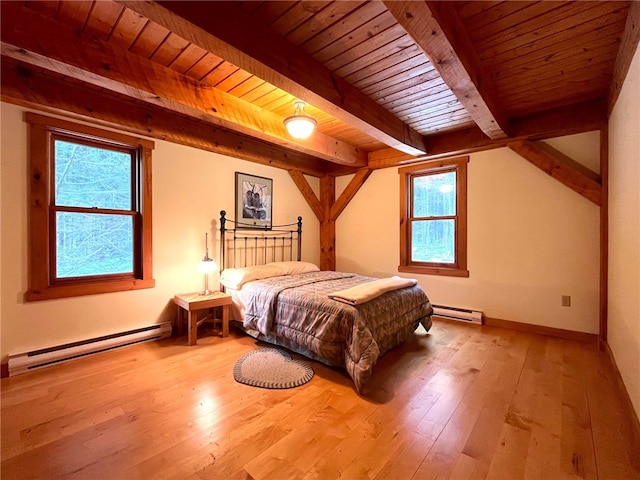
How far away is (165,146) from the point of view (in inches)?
123

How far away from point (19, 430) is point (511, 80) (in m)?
4.22

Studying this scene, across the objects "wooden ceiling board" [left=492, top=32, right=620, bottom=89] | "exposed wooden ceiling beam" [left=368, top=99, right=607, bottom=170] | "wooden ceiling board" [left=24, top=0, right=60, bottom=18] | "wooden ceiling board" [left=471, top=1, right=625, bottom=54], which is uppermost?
"wooden ceiling board" [left=24, top=0, right=60, bottom=18]

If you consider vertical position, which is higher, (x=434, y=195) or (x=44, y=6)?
(x=44, y=6)

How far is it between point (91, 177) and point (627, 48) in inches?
168

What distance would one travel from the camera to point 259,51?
1.71 metres

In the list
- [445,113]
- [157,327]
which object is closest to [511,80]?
[445,113]

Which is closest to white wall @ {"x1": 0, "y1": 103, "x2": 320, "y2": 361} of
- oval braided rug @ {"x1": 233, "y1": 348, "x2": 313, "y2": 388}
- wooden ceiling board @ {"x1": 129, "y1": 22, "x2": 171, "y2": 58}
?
wooden ceiling board @ {"x1": 129, "y1": 22, "x2": 171, "y2": 58}

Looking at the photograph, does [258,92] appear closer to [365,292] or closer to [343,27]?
[343,27]

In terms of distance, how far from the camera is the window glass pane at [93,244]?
101 inches

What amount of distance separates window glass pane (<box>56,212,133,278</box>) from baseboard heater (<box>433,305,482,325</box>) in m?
3.76

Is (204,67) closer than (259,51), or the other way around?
(259,51)

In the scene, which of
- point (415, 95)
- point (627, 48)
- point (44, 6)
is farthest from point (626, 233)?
point (44, 6)

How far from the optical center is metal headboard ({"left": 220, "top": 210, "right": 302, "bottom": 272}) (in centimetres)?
371

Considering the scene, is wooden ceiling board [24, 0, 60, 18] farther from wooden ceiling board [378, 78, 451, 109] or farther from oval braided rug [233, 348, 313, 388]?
oval braided rug [233, 348, 313, 388]
